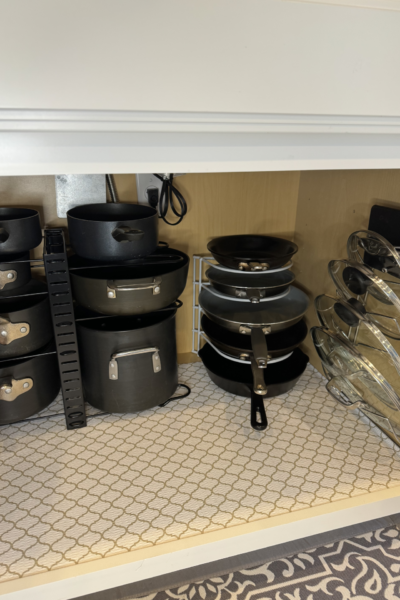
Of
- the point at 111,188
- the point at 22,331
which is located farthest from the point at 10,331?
the point at 111,188

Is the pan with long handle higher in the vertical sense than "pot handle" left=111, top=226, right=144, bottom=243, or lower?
lower

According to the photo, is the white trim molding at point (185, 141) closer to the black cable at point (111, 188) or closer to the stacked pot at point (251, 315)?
the stacked pot at point (251, 315)

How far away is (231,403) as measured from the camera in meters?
1.03

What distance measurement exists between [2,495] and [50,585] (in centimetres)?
21

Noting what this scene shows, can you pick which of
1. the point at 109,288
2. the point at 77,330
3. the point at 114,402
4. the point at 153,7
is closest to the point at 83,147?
the point at 153,7

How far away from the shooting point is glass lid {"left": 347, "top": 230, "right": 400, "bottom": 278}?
766 mm

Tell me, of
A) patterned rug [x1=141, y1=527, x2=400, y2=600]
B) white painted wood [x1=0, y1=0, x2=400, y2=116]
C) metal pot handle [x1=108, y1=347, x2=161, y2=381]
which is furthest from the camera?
metal pot handle [x1=108, y1=347, x2=161, y2=381]

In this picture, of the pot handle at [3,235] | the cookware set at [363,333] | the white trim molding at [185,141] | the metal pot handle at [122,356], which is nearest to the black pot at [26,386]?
the metal pot handle at [122,356]

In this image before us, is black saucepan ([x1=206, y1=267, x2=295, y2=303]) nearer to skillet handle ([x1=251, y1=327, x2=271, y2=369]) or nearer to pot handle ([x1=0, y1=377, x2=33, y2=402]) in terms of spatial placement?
skillet handle ([x1=251, y1=327, x2=271, y2=369])

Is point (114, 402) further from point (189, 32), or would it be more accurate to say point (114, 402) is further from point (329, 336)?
point (189, 32)

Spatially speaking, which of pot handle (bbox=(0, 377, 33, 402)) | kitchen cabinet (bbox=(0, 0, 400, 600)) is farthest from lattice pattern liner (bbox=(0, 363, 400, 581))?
pot handle (bbox=(0, 377, 33, 402))

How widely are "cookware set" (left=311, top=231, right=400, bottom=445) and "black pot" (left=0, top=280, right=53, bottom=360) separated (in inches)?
22.7

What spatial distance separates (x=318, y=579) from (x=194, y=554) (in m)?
0.26

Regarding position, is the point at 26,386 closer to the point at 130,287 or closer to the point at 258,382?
the point at 130,287
